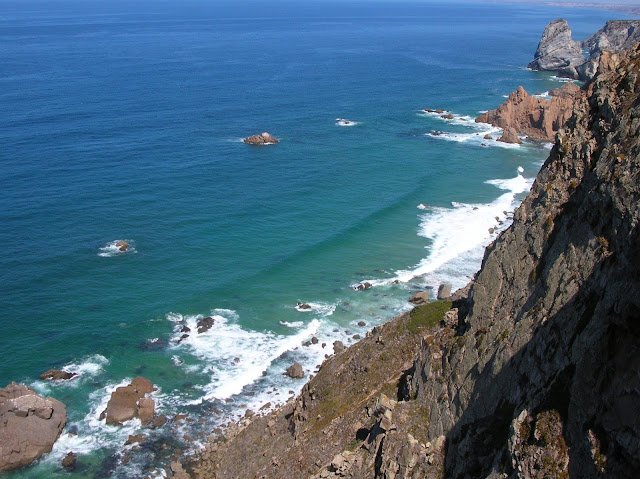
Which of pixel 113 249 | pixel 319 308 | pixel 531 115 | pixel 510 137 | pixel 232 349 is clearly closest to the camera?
pixel 232 349

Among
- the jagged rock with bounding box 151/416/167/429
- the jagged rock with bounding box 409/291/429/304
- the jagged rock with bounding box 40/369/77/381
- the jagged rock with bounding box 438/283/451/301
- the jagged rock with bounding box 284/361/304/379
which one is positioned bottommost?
the jagged rock with bounding box 151/416/167/429

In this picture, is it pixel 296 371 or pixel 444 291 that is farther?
pixel 444 291

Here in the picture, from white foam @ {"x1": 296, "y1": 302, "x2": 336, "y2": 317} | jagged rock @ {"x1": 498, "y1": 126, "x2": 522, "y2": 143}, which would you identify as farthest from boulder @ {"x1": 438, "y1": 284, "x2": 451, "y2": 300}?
jagged rock @ {"x1": 498, "y1": 126, "x2": 522, "y2": 143}

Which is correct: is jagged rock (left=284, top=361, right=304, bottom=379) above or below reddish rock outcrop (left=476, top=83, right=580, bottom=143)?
below

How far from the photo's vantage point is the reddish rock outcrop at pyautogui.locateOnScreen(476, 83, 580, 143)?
13500 centimetres

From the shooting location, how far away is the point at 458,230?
88.4 metres

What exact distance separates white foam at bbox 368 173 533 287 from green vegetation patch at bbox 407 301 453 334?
25422 mm

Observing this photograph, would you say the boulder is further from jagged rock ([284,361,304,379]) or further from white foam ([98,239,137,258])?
white foam ([98,239,137,258])

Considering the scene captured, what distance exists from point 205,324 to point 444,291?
1068 inches

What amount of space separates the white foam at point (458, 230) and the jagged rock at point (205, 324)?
20235 millimetres

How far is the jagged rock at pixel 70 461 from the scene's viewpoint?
47.9 metres

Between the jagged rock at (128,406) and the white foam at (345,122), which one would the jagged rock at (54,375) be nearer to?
the jagged rock at (128,406)

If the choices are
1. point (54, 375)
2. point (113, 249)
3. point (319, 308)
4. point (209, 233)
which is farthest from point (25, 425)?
point (209, 233)

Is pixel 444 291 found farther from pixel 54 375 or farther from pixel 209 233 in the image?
pixel 54 375
